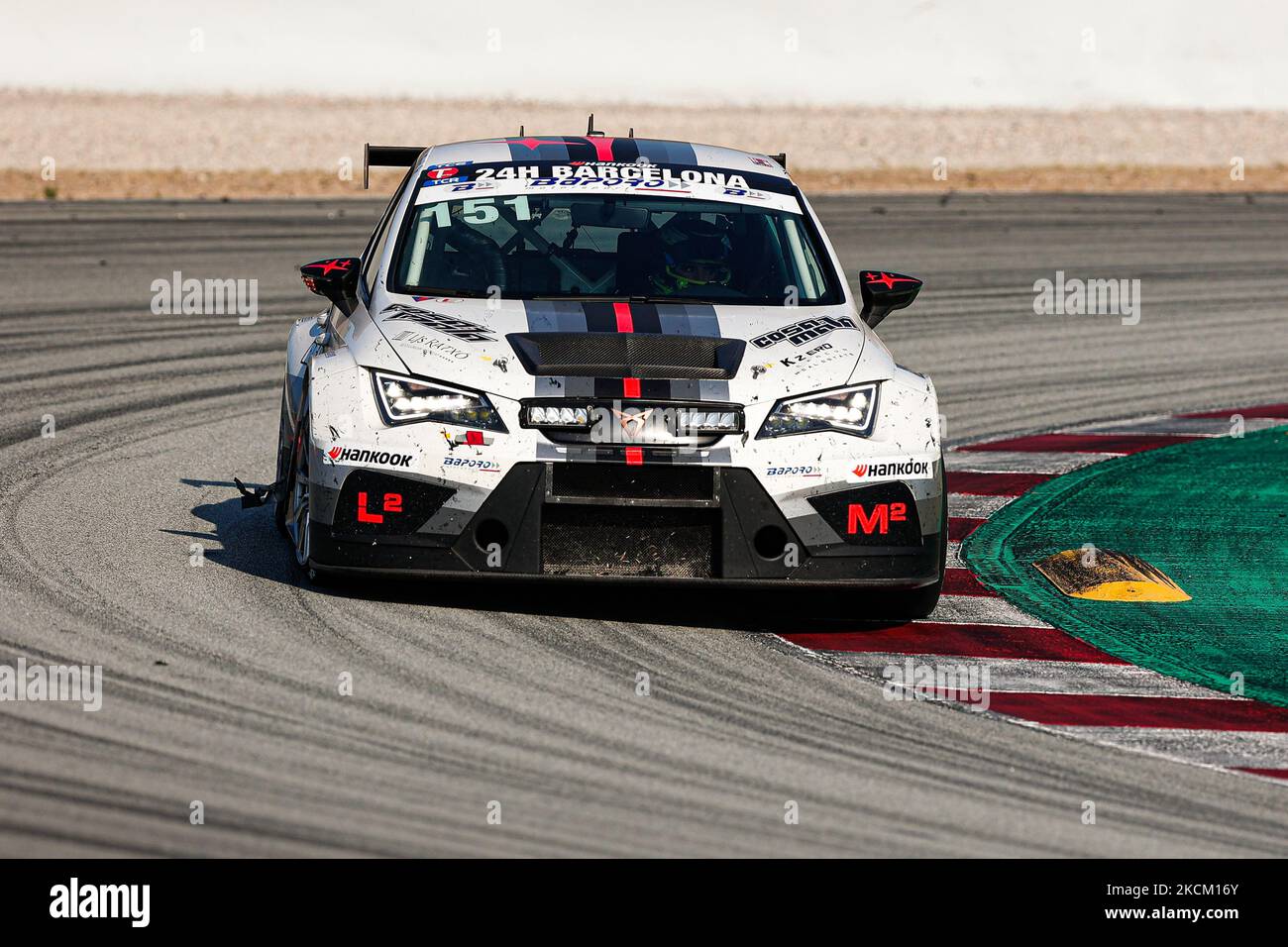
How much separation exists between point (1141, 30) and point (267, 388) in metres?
39.9

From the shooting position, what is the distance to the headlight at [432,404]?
6191mm

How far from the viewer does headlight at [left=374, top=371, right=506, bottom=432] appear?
6191 millimetres

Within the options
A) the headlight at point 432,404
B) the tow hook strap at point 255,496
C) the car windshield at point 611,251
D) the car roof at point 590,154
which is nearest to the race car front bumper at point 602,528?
the headlight at point 432,404

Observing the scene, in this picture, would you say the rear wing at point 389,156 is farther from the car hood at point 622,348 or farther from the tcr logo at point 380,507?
the tcr logo at point 380,507

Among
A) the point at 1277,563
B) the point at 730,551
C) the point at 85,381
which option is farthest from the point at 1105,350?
the point at 730,551

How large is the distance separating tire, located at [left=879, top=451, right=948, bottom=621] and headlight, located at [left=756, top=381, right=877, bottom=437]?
0.32 meters

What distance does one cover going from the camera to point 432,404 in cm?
625

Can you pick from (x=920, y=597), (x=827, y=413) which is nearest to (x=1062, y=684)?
(x=920, y=597)

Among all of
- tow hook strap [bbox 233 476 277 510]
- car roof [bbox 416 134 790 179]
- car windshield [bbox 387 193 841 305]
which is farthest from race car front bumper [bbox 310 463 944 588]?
car roof [bbox 416 134 790 179]

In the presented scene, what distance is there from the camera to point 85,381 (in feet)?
36.1

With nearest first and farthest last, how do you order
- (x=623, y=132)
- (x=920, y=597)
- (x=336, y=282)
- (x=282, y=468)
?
(x=920, y=597)
(x=336, y=282)
(x=282, y=468)
(x=623, y=132)

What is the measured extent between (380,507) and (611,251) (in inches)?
63.8

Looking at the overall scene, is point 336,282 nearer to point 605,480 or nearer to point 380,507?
point 380,507

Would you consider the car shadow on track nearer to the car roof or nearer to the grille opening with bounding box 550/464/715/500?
the grille opening with bounding box 550/464/715/500
